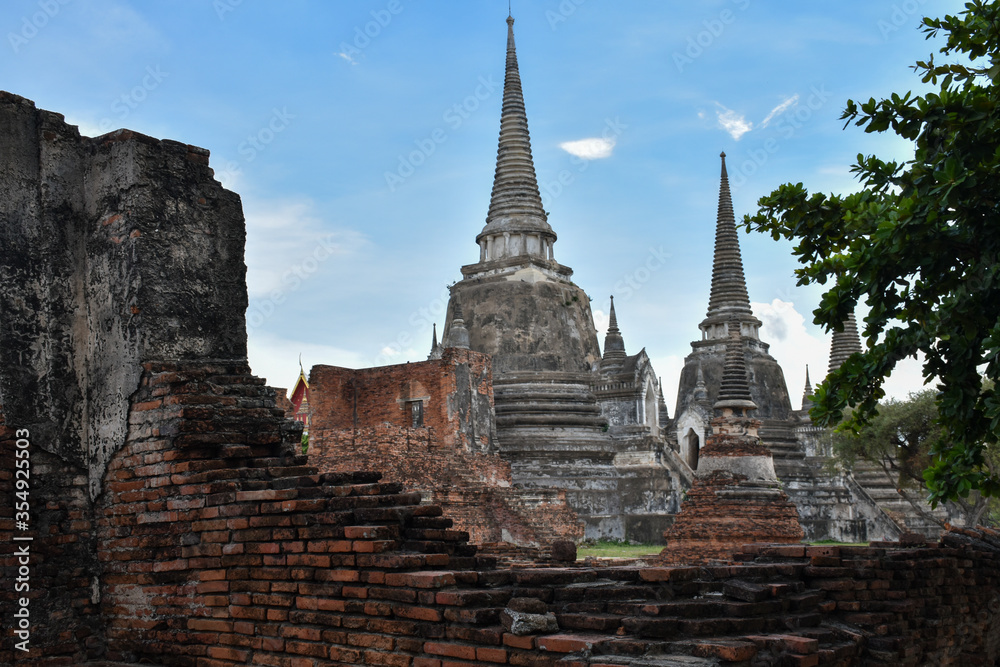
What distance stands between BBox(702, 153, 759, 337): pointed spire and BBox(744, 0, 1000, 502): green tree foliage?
2631cm

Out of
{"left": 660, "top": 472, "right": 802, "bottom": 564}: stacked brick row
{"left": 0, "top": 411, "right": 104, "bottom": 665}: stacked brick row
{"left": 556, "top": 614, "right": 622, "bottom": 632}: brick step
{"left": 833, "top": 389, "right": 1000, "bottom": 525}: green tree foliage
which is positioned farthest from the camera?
{"left": 833, "top": 389, "right": 1000, "bottom": 525}: green tree foliage

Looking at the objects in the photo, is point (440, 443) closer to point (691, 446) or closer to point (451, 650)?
point (691, 446)

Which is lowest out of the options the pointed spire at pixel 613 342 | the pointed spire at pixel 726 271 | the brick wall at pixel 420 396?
the brick wall at pixel 420 396

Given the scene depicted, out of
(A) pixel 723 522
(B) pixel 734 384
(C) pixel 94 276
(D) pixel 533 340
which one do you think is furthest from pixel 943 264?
(D) pixel 533 340

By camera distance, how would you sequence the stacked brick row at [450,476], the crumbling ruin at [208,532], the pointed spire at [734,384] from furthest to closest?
1. the pointed spire at [734,384]
2. the stacked brick row at [450,476]
3. the crumbling ruin at [208,532]

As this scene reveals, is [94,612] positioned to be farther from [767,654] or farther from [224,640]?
[767,654]

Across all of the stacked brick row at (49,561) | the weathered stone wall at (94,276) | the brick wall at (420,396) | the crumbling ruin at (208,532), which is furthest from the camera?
the brick wall at (420,396)

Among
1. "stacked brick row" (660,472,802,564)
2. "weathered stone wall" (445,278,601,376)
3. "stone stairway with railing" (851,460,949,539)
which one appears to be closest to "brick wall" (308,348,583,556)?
"stacked brick row" (660,472,802,564)

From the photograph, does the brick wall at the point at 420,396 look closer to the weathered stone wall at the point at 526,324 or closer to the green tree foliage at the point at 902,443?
the weathered stone wall at the point at 526,324

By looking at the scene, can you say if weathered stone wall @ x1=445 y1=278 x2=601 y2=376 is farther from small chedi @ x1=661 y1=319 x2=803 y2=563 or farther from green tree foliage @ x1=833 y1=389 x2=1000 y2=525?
small chedi @ x1=661 y1=319 x2=803 y2=563

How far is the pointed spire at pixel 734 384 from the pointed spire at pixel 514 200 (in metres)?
8.71

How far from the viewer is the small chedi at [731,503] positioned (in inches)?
671

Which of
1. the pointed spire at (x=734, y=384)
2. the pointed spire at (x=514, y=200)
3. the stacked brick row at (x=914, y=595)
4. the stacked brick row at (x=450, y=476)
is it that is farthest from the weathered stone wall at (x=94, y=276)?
the pointed spire at (x=514, y=200)

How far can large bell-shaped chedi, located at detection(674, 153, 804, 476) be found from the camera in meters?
32.9
